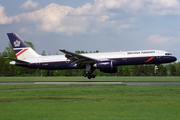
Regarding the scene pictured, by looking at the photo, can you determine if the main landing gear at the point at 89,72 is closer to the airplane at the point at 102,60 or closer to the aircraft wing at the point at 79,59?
the airplane at the point at 102,60

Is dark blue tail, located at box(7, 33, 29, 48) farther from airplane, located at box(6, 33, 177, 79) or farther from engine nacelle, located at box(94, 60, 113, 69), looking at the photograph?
engine nacelle, located at box(94, 60, 113, 69)

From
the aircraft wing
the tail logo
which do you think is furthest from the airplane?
the tail logo

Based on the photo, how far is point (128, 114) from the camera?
14047 mm

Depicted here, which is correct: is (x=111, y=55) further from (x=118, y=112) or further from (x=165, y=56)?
(x=118, y=112)

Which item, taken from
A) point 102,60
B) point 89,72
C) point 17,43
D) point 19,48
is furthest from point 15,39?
point 102,60

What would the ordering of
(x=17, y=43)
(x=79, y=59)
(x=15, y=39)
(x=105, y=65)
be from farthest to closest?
(x=17, y=43) < (x=15, y=39) < (x=79, y=59) < (x=105, y=65)

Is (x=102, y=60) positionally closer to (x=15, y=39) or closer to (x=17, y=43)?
(x=17, y=43)

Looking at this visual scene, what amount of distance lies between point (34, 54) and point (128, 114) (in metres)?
38.7

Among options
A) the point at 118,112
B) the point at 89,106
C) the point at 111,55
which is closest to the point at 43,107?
the point at 89,106

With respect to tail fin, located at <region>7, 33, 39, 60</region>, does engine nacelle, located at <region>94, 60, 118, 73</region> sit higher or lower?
lower

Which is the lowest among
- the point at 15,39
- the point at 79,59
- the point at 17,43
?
the point at 79,59

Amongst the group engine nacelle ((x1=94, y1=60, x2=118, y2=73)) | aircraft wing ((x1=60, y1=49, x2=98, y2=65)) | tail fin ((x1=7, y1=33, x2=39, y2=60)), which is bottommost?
engine nacelle ((x1=94, y1=60, x2=118, y2=73))

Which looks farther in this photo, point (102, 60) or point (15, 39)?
point (15, 39)

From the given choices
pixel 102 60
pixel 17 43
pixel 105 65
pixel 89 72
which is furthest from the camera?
pixel 17 43
